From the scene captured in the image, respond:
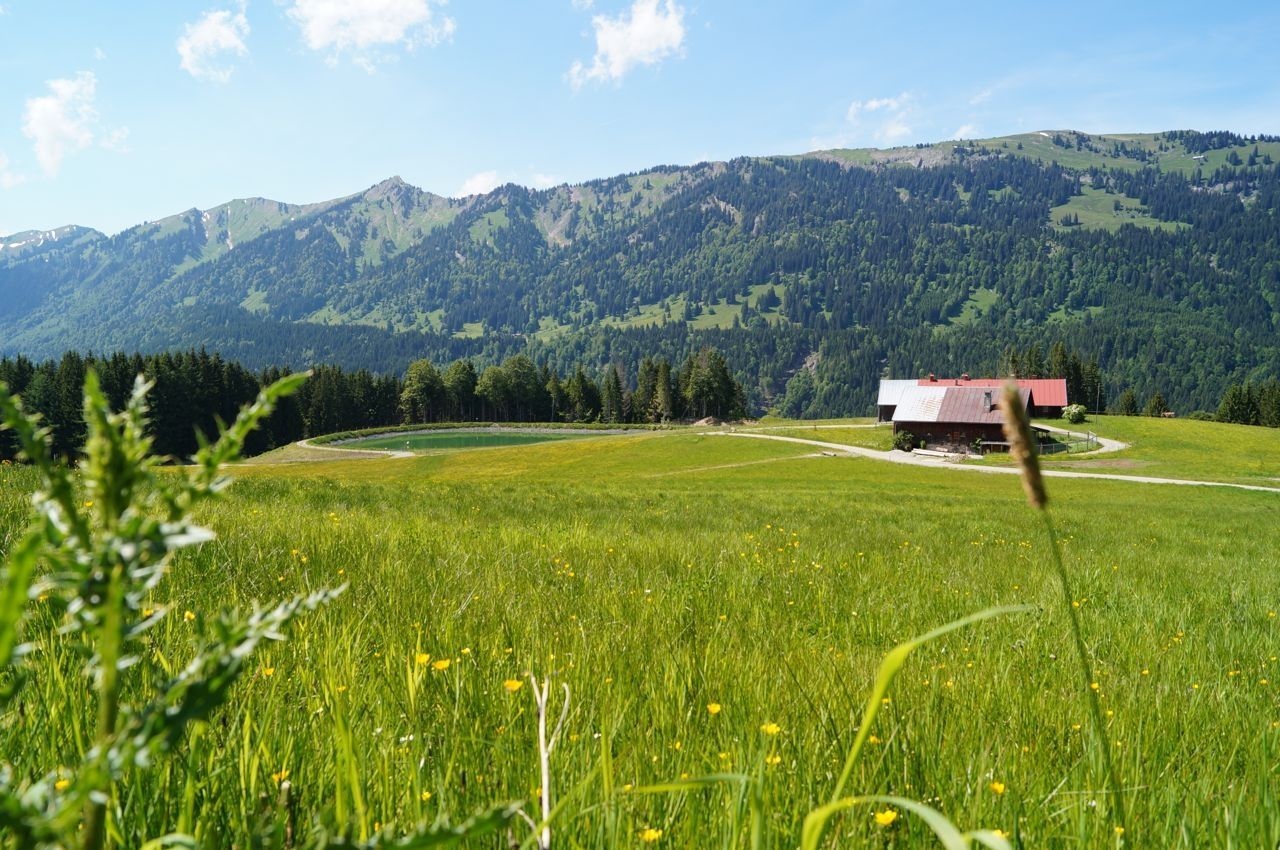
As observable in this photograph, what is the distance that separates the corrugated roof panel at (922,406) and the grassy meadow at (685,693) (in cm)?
6977

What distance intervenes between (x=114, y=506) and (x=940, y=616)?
20.7ft

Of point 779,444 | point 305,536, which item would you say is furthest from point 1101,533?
point 779,444

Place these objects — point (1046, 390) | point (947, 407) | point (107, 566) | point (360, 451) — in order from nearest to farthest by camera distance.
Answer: point (107, 566)
point (947, 407)
point (360, 451)
point (1046, 390)

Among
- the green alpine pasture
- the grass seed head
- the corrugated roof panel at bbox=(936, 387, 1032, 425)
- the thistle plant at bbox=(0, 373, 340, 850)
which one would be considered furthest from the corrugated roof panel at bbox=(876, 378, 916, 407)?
the thistle plant at bbox=(0, 373, 340, 850)

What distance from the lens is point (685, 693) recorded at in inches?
120

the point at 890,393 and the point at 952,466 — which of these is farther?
the point at 890,393

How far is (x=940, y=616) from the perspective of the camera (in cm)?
596

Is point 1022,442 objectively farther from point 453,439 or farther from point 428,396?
point 428,396

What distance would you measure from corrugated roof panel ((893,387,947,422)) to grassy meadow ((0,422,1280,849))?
69.8 metres

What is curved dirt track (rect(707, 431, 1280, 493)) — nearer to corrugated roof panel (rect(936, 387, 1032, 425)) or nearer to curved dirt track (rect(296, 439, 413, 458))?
corrugated roof panel (rect(936, 387, 1032, 425))

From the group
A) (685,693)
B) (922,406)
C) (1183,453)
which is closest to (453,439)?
(922,406)

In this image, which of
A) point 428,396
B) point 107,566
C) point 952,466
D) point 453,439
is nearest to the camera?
point 107,566

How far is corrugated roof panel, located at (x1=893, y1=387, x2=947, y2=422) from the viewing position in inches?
2968

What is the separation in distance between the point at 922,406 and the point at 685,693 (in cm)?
7942
